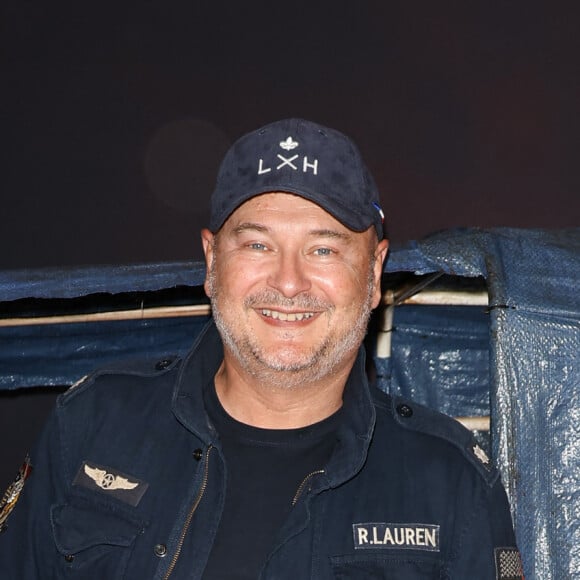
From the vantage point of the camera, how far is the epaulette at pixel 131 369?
259 centimetres

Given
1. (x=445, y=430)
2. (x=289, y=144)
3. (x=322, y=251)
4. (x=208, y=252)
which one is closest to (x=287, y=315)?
(x=322, y=251)

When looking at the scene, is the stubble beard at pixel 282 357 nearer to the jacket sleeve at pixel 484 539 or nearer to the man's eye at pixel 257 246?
the man's eye at pixel 257 246

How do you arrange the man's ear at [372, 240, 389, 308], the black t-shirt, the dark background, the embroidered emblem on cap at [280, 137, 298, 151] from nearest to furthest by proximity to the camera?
the black t-shirt → the embroidered emblem on cap at [280, 137, 298, 151] → the man's ear at [372, 240, 389, 308] → the dark background

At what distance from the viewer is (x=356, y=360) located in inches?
104

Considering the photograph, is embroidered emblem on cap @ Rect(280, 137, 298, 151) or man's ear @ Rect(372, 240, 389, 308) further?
man's ear @ Rect(372, 240, 389, 308)

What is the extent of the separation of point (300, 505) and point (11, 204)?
4399 mm

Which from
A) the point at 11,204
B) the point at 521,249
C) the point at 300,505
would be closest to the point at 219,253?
the point at 300,505

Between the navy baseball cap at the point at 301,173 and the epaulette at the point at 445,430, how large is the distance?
58 cm

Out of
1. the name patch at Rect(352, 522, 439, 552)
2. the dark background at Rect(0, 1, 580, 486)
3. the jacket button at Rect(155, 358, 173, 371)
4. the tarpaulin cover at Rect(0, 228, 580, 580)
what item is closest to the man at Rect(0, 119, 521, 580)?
the name patch at Rect(352, 522, 439, 552)

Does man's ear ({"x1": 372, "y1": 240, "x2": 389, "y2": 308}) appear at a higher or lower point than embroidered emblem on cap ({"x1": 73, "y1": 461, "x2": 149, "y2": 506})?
higher

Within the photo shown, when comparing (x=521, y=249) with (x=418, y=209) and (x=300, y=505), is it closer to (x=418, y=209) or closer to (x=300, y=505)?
(x=300, y=505)

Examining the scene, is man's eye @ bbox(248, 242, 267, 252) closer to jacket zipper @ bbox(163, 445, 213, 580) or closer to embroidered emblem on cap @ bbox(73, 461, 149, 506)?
jacket zipper @ bbox(163, 445, 213, 580)

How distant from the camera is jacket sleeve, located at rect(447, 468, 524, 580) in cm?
229

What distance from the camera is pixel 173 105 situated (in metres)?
6.02
